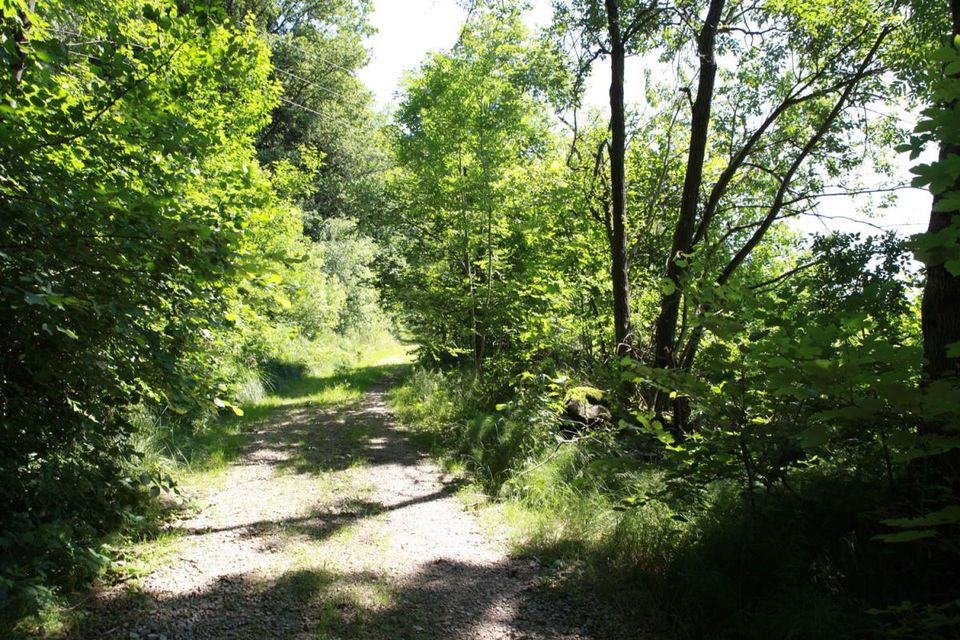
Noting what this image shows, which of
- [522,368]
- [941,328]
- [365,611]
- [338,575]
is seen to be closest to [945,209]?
[941,328]

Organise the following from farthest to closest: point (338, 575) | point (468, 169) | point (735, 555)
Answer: point (468, 169) < point (338, 575) < point (735, 555)

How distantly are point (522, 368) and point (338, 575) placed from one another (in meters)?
5.31

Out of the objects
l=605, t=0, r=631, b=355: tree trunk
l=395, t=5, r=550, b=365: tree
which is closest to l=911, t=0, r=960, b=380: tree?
l=605, t=0, r=631, b=355: tree trunk

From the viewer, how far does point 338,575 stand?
3994mm

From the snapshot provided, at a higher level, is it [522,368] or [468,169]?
[468,169]

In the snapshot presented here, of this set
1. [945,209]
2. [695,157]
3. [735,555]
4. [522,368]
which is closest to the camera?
[945,209]

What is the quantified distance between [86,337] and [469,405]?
279 inches

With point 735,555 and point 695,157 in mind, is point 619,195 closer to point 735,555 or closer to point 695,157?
point 695,157

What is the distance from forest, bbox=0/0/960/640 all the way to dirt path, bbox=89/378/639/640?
0.11 feet

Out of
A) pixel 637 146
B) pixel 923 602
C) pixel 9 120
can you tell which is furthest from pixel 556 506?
pixel 637 146

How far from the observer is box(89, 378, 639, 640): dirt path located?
3336mm

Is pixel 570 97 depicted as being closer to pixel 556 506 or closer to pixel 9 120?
pixel 556 506

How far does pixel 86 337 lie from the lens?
300 cm

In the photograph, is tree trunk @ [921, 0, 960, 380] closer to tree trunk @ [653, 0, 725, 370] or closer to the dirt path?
the dirt path
